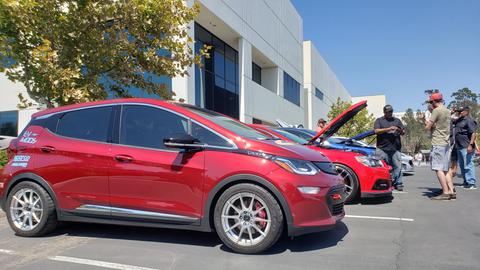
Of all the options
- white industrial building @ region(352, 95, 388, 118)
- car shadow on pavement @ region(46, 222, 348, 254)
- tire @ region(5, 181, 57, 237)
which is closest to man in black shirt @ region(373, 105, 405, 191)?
car shadow on pavement @ region(46, 222, 348, 254)

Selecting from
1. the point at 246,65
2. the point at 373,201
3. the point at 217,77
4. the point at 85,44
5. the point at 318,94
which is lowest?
the point at 373,201

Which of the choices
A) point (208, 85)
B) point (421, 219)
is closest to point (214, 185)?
point (421, 219)

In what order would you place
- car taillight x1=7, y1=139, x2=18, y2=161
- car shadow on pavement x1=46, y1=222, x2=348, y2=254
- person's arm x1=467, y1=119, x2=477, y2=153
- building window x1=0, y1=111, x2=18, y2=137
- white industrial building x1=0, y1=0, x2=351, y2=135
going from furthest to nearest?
white industrial building x1=0, y1=0, x2=351, y2=135, building window x1=0, y1=111, x2=18, y2=137, person's arm x1=467, y1=119, x2=477, y2=153, car taillight x1=7, y1=139, x2=18, y2=161, car shadow on pavement x1=46, y1=222, x2=348, y2=254

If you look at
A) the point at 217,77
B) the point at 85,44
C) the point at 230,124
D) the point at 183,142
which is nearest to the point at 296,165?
the point at 230,124

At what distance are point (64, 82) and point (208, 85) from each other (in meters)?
13.4

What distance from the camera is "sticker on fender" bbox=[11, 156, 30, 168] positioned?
5539mm

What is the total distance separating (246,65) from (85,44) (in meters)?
16.1

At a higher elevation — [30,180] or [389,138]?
[389,138]

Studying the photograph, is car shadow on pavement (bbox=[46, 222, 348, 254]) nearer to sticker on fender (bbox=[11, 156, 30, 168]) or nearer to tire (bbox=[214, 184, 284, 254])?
tire (bbox=[214, 184, 284, 254])

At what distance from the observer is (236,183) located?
4555 mm

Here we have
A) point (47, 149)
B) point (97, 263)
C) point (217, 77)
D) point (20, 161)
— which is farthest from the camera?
point (217, 77)

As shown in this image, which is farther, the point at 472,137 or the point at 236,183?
the point at 472,137

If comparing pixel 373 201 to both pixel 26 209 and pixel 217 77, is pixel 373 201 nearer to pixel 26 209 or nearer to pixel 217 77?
pixel 26 209

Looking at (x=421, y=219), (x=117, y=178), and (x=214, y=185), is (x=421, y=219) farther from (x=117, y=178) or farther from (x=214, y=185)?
(x=117, y=178)
